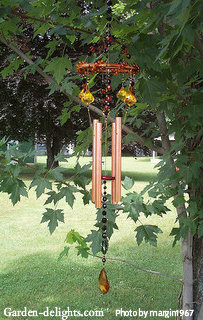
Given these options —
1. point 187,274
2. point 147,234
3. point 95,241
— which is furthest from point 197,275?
point 95,241

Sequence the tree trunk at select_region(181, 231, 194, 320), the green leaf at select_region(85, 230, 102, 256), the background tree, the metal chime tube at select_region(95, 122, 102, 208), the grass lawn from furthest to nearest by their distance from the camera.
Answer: the grass lawn → the tree trunk at select_region(181, 231, 194, 320) → the green leaf at select_region(85, 230, 102, 256) → the metal chime tube at select_region(95, 122, 102, 208) → the background tree

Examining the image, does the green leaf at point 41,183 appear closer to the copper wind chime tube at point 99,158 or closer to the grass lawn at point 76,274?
the copper wind chime tube at point 99,158

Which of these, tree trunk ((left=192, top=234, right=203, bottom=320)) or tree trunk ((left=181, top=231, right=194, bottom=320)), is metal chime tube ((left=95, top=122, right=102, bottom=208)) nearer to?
tree trunk ((left=181, top=231, right=194, bottom=320))

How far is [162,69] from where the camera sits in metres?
1.99

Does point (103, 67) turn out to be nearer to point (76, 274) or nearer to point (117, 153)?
point (117, 153)

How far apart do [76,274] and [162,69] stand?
3.36 meters

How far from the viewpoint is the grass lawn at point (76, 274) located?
407 cm

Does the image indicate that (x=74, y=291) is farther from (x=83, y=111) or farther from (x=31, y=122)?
(x=31, y=122)

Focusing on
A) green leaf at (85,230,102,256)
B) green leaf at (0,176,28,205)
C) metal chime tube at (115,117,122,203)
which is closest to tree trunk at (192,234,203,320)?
green leaf at (85,230,102,256)

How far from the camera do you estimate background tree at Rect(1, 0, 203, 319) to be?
5.27 feet

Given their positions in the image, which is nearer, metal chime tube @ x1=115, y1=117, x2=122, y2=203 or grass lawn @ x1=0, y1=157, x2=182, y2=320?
metal chime tube @ x1=115, y1=117, x2=122, y2=203

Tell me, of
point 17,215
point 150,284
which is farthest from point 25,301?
point 17,215

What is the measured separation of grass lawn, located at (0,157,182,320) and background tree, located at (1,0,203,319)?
1.85 feet

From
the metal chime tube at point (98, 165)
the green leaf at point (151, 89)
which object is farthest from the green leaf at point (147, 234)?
the green leaf at point (151, 89)
